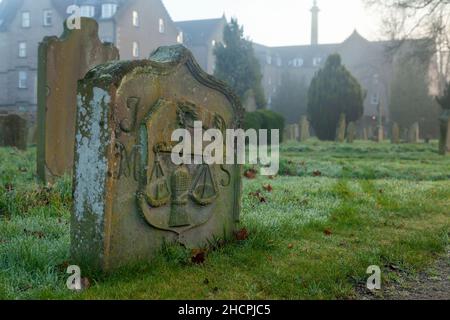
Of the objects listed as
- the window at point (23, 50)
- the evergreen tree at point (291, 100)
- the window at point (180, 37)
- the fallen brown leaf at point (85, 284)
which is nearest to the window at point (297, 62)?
the evergreen tree at point (291, 100)

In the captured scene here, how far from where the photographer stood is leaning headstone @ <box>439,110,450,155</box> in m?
18.0

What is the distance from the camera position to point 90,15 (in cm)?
4306

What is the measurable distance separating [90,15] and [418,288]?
43406mm

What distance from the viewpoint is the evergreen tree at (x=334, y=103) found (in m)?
33.3

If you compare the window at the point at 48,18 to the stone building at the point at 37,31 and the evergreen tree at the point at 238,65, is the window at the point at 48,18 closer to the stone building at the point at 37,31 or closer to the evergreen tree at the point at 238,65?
the stone building at the point at 37,31

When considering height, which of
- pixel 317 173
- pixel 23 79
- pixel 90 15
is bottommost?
pixel 317 173

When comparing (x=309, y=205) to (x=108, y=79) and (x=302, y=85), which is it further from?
(x=302, y=85)

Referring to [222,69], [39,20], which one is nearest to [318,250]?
[222,69]

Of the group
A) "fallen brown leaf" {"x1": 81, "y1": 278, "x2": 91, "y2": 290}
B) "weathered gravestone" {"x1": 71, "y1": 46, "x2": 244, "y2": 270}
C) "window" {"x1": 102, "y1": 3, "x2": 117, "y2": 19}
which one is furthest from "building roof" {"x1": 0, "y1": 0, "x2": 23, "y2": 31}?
"fallen brown leaf" {"x1": 81, "y1": 278, "x2": 91, "y2": 290}

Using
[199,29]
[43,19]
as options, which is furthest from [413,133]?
[43,19]

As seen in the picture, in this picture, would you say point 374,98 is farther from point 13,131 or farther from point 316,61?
point 13,131

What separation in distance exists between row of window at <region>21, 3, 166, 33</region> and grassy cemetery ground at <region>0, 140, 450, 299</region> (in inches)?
1453
